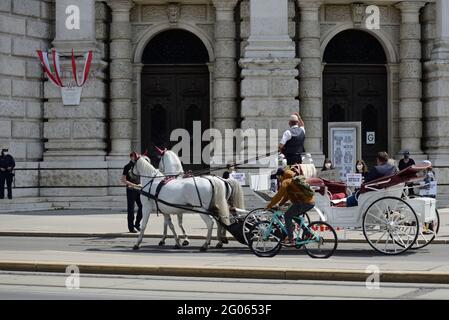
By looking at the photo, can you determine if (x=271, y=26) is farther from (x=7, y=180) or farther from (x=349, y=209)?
(x=349, y=209)

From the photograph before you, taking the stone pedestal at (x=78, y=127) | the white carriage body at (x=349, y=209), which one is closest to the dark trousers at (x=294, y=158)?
the white carriage body at (x=349, y=209)

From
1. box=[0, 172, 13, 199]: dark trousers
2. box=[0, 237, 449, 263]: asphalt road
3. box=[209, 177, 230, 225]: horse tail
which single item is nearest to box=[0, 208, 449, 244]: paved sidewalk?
box=[0, 237, 449, 263]: asphalt road

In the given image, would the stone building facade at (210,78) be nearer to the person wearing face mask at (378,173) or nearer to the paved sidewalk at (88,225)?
the paved sidewalk at (88,225)

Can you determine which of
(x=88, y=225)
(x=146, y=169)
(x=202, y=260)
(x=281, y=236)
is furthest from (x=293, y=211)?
(x=88, y=225)

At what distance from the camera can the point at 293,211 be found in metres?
18.5

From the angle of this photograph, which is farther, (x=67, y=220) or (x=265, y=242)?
(x=67, y=220)

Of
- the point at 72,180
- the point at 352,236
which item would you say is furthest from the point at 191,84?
the point at 352,236

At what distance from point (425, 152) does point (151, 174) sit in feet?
49.4

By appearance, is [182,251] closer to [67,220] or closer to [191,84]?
[67,220]

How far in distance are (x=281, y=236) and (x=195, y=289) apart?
15.1ft

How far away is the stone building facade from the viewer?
108 feet

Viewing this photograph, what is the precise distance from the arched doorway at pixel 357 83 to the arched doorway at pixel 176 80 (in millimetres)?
4222
